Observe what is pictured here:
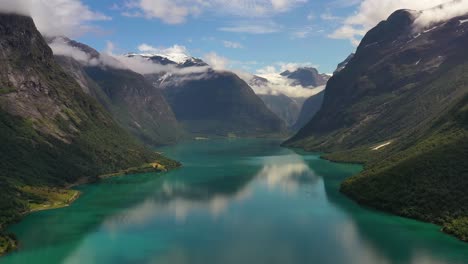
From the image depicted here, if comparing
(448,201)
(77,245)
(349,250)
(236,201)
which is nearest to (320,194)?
(236,201)

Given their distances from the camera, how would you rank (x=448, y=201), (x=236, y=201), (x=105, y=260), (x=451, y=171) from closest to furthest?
(x=105, y=260), (x=448, y=201), (x=451, y=171), (x=236, y=201)

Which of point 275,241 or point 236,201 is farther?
point 236,201

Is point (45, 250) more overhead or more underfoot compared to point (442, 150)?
more underfoot

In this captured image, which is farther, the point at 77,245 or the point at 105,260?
the point at 77,245

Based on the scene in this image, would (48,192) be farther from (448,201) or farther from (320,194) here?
(448,201)

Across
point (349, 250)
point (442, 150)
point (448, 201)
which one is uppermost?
point (442, 150)

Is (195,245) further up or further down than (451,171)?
further down

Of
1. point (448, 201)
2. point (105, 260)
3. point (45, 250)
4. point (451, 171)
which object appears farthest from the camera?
point (451, 171)

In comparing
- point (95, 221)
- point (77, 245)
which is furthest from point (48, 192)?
point (77, 245)

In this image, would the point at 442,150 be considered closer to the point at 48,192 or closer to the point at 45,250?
the point at 45,250
